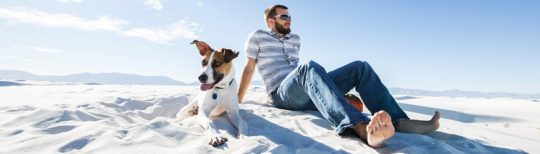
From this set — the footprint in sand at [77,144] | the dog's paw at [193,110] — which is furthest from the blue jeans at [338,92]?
the footprint in sand at [77,144]

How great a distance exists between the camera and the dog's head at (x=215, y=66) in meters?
3.91

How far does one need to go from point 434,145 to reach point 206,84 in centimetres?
223

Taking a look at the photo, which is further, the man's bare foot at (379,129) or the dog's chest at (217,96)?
the dog's chest at (217,96)

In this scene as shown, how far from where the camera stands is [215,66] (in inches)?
156

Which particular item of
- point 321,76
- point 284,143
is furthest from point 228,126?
point 321,76

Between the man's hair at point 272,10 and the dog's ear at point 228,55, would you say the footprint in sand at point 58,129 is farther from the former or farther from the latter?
the man's hair at point 272,10

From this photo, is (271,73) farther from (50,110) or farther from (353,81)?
(50,110)

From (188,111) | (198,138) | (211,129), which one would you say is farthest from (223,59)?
(198,138)

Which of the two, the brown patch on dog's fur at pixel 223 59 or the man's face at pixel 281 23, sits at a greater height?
the man's face at pixel 281 23

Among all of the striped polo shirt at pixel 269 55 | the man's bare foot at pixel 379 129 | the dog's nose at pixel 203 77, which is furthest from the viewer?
the striped polo shirt at pixel 269 55

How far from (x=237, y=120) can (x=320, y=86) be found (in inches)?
39.7

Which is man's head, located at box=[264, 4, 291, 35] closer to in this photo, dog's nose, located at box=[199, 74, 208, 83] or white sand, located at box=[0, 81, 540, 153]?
white sand, located at box=[0, 81, 540, 153]

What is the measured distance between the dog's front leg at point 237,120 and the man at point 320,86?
58cm

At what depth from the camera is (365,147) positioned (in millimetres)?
2895
